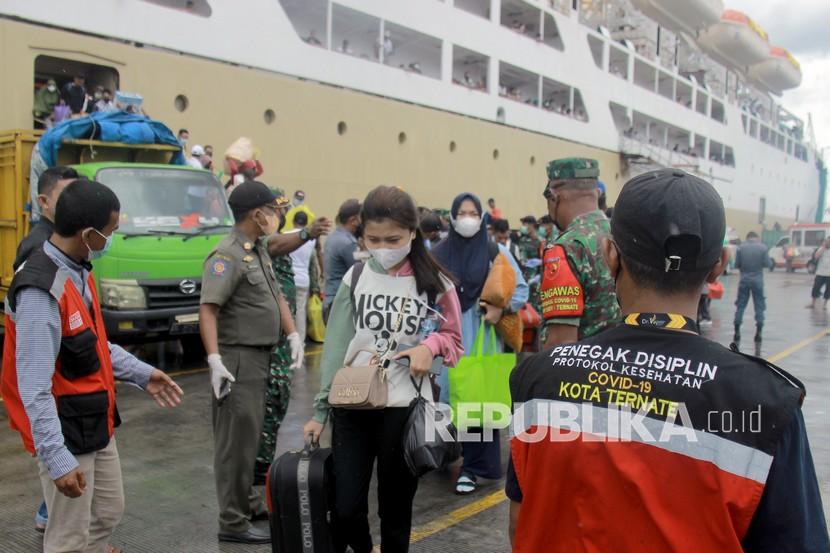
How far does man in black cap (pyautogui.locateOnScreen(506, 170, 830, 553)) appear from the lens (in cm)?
120

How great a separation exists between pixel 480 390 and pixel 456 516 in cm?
75

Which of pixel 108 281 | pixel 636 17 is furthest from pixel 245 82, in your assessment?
pixel 636 17

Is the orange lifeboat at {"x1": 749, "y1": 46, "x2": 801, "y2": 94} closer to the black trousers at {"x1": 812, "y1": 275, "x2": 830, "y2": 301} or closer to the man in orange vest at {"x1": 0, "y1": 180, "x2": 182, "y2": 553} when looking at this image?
the black trousers at {"x1": 812, "y1": 275, "x2": 830, "y2": 301}

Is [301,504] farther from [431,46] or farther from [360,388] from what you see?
[431,46]

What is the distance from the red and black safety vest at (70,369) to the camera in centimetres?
257

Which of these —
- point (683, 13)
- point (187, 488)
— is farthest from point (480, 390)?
point (683, 13)

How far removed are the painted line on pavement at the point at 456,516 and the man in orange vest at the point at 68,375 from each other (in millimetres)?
1639

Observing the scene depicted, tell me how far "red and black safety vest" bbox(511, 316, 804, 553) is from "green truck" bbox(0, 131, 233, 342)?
6523 millimetres

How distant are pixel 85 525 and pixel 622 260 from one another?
2.34m

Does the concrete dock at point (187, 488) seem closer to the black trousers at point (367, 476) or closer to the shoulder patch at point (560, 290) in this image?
the black trousers at point (367, 476)

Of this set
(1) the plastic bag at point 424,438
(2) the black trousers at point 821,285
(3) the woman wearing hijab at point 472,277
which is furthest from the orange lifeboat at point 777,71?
(1) the plastic bag at point 424,438

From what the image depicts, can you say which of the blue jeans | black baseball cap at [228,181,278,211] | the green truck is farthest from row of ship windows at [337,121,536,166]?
black baseball cap at [228,181,278,211]

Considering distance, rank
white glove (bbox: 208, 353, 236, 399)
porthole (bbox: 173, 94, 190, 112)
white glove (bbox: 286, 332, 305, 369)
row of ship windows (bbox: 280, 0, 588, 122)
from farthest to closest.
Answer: row of ship windows (bbox: 280, 0, 588, 122) → porthole (bbox: 173, 94, 190, 112) → white glove (bbox: 286, 332, 305, 369) → white glove (bbox: 208, 353, 236, 399)

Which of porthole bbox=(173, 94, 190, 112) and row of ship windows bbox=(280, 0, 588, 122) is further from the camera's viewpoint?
row of ship windows bbox=(280, 0, 588, 122)
